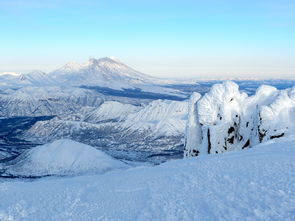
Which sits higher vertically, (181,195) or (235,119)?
(181,195)

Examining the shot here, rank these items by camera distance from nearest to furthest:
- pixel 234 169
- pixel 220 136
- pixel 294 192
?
pixel 294 192 < pixel 234 169 < pixel 220 136

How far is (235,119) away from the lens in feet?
253

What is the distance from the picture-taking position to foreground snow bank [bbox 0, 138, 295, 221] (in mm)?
21453

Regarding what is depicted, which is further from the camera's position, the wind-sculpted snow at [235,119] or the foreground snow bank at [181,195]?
the wind-sculpted snow at [235,119]

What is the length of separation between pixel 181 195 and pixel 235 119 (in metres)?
55.1

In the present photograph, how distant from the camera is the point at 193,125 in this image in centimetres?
8238

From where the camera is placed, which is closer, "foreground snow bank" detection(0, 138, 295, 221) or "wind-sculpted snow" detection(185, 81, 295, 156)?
"foreground snow bank" detection(0, 138, 295, 221)

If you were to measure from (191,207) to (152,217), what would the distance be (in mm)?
2783

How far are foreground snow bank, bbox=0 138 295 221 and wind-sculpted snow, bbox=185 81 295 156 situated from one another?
121 ft

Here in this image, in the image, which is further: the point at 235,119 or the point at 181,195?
the point at 235,119

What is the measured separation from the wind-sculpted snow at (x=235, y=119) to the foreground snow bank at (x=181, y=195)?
37.0 metres

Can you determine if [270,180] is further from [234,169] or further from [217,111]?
[217,111]

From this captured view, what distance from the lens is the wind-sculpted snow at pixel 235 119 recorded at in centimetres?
6981

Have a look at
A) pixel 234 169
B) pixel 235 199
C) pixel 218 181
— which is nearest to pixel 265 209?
pixel 235 199
